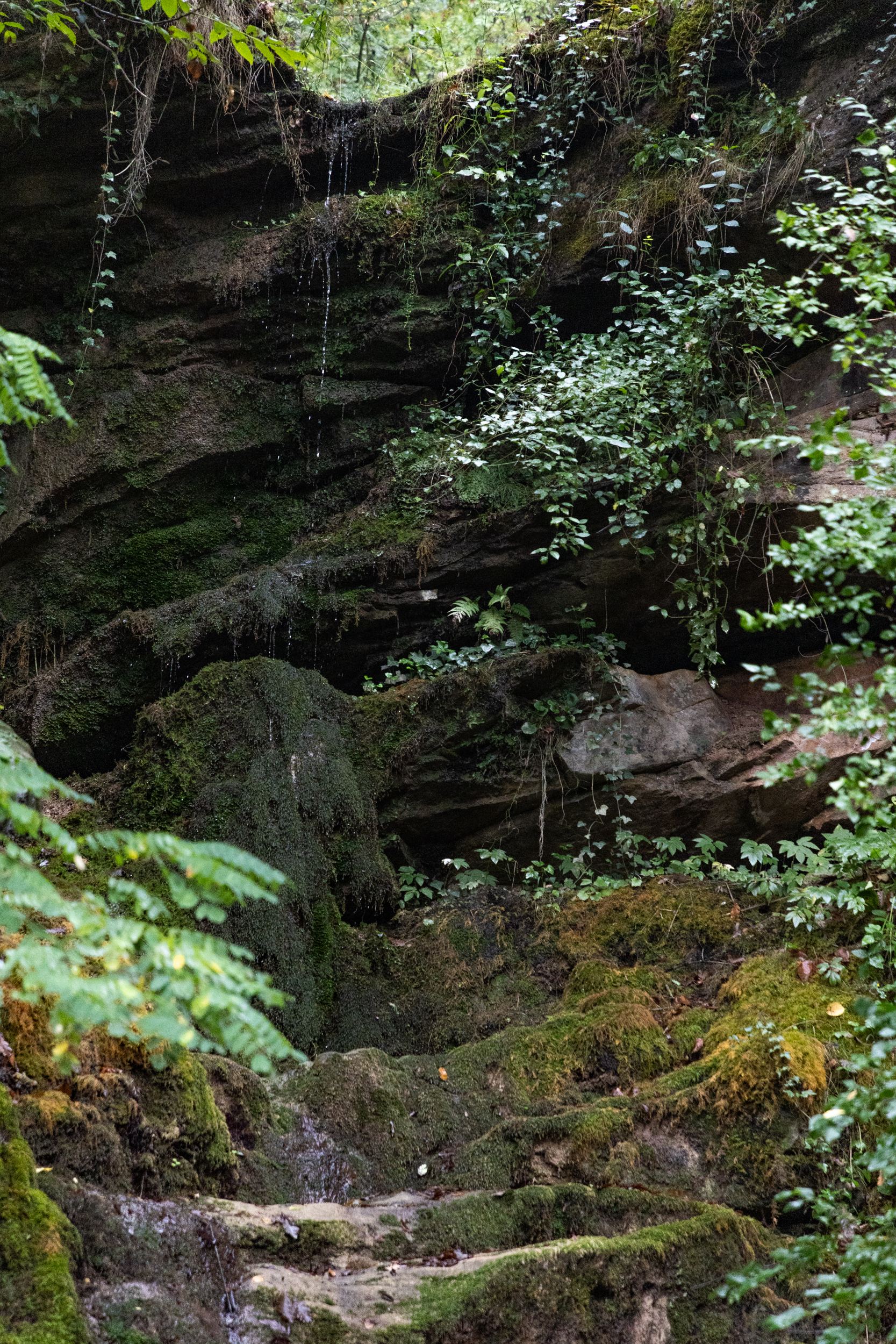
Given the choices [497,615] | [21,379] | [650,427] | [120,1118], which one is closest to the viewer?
[21,379]

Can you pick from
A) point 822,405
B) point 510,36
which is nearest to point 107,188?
point 510,36

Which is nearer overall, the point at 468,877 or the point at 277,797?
the point at 277,797

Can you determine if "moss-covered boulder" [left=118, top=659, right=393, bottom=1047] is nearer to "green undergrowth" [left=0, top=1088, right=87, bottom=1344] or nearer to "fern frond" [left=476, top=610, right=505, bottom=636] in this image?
"fern frond" [left=476, top=610, right=505, bottom=636]

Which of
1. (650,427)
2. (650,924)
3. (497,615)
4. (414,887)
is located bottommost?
(414,887)

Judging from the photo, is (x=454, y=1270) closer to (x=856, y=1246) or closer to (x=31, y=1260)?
(x=31, y=1260)

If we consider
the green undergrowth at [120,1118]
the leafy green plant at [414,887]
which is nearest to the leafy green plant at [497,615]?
the leafy green plant at [414,887]

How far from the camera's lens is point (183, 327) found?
9000 millimetres

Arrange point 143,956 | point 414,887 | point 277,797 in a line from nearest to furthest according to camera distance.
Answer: point 143,956 < point 277,797 < point 414,887

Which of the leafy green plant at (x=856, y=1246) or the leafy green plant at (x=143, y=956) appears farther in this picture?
the leafy green plant at (x=856, y=1246)

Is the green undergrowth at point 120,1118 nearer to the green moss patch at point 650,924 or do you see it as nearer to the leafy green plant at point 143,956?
the leafy green plant at point 143,956

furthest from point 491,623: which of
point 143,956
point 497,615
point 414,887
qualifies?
point 143,956

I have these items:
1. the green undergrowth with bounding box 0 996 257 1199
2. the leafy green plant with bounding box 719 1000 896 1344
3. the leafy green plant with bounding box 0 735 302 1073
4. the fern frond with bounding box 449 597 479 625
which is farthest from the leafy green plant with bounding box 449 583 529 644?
the leafy green plant with bounding box 0 735 302 1073

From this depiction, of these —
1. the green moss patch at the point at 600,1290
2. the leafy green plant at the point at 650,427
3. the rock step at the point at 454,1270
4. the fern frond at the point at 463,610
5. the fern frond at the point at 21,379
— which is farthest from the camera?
the fern frond at the point at 463,610

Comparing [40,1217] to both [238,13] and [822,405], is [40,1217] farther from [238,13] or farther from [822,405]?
[238,13]
